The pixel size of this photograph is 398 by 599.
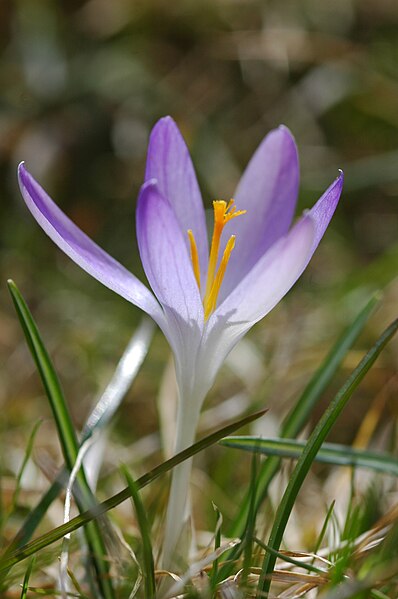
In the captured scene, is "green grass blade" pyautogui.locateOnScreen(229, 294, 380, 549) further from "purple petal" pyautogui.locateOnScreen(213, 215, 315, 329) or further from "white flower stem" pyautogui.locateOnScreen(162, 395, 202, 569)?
"purple petal" pyautogui.locateOnScreen(213, 215, 315, 329)

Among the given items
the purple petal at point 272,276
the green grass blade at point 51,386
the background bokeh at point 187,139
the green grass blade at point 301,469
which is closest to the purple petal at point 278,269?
the purple petal at point 272,276

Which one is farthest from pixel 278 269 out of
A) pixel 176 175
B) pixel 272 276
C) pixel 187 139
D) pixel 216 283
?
pixel 187 139

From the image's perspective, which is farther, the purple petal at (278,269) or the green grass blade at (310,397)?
the green grass blade at (310,397)

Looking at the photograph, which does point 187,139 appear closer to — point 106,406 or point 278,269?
point 106,406

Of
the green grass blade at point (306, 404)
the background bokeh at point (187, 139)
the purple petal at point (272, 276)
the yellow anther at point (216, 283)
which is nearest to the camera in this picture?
the purple petal at point (272, 276)

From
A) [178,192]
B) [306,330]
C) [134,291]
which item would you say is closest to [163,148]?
[178,192]

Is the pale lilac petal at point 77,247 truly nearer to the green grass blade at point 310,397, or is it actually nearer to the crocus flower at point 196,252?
the crocus flower at point 196,252

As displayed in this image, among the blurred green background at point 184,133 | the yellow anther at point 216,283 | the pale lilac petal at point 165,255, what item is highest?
the pale lilac petal at point 165,255

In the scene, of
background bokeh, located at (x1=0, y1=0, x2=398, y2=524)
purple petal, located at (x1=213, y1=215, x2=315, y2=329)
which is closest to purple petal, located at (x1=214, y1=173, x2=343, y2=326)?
purple petal, located at (x1=213, y1=215, x2=315, y2=329)
